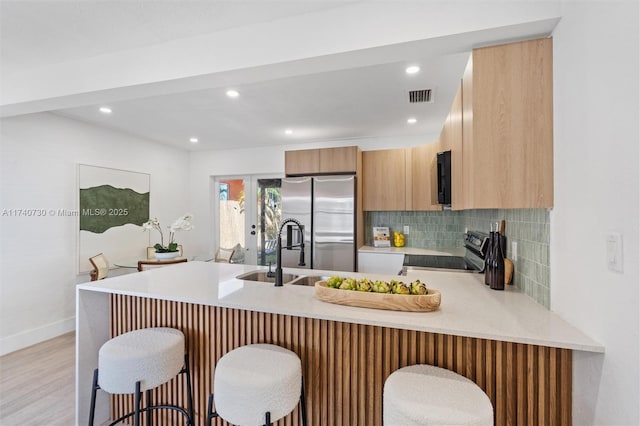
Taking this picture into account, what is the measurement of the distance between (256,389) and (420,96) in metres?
2.74

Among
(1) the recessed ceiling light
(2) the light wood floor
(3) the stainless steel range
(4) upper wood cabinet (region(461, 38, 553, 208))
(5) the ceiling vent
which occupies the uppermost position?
(1) the recessed ceiling light

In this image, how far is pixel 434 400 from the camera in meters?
1.11

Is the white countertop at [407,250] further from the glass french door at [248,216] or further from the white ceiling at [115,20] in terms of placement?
the white ceiling at [115,20]

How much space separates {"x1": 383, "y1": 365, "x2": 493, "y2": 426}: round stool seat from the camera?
3.40 ft

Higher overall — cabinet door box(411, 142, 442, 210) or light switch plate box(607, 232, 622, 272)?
cabinet door box(411, 142, 442, 210)

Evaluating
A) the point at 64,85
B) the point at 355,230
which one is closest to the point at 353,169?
the point at 355,230

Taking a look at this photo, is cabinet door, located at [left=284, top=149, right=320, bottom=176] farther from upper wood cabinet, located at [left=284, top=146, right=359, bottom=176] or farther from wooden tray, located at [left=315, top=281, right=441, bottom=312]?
wooden tray, located at [left=315, top=281, right=441, bottom=312]

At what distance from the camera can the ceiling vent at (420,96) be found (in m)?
2.81

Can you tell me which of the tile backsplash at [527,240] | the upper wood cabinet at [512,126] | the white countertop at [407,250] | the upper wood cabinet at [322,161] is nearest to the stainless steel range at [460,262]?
the tile backsplash at [527,240]

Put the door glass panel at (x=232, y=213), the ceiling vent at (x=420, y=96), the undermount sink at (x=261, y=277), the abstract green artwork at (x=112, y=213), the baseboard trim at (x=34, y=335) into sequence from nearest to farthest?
1. the undermount sink at (x=261, y=277)
2. the ceiling vent at (x=420, y=96)
3. the baseboard trim at (x=34, y=335)
4. the abstract green artwork at (x=112, y=213)
5. the door glass panel at (x=232, y=213)

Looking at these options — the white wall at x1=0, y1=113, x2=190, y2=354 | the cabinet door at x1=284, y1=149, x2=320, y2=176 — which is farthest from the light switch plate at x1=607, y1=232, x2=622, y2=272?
the white wall at x1=0, y1=113, x2=190, y2=354

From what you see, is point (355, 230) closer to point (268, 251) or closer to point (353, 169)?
point (353, 169)

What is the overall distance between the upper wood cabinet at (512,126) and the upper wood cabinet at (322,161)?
254 centimetres

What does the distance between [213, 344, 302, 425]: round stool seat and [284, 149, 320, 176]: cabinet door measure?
305 centimetres
